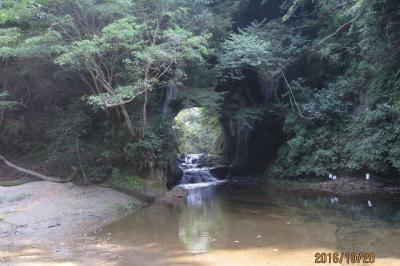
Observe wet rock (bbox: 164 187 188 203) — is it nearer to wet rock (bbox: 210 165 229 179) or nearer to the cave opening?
wet rock (bbox: 210 165 229 179)

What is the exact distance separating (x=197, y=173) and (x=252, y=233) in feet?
49.3

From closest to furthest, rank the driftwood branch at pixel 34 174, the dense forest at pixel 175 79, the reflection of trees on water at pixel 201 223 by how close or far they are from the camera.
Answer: the reflection of trees on water at pixel 201 223 < the dense forest at pixel 175 79 < the driftwood branch at pixel 34 174

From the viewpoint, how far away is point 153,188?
50.0 feet

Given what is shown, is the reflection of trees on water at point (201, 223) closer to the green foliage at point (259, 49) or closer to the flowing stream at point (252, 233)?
the flowing stream at point (252, 233)

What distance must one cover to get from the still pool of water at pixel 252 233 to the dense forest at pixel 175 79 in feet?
11.0

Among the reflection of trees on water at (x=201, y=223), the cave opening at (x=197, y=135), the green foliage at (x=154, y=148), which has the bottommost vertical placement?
the reflection of trees on water at (x=201, y=223)

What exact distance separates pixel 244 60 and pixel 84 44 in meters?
7.66

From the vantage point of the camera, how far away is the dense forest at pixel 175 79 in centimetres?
1289

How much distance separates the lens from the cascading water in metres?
22.2

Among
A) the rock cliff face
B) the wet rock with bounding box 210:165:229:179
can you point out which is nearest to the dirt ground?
the rock cliff face

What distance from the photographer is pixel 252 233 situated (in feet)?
27.9
